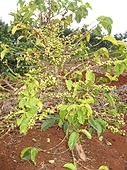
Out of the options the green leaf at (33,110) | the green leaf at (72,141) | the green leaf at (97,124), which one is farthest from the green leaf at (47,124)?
the green leaf at (33,110)

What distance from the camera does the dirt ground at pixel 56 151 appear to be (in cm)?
228

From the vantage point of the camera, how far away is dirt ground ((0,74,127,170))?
2.28 metres

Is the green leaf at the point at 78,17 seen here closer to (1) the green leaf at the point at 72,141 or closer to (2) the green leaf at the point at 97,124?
(2) the green leaf at the point at 97,124

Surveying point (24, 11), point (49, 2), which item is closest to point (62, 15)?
point (49, 2)

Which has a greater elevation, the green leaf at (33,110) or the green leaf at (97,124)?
the green leaf at (33,110)

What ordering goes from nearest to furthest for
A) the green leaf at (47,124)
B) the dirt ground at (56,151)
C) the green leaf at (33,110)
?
the green leaf at (33,110)
the green leaf at (47,124)
the dirt ground at (56,151)

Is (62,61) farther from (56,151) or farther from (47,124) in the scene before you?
(56,151)

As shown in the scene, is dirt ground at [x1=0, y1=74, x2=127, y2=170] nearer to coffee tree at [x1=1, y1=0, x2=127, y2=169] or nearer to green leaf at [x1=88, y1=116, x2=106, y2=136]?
coffee tree at [x1=1, y1=0, x2=127, y2=169]

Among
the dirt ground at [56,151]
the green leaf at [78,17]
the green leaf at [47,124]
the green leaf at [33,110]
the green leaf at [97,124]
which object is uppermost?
the green leaf at [78,17]

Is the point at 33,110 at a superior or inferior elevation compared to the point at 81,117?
superior

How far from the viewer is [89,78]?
1.55m

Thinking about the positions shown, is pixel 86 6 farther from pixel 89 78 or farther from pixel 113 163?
pixel 113 163

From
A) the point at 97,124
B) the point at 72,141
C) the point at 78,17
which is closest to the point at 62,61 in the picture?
the point at 78,17

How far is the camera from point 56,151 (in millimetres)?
2422
